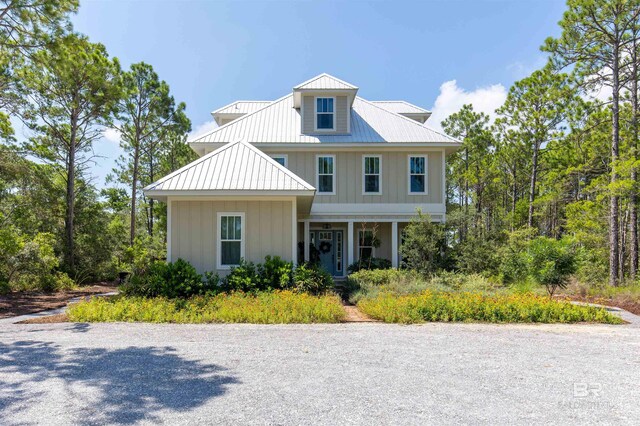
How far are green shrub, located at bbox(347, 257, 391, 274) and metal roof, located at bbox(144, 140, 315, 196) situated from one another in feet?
19.6

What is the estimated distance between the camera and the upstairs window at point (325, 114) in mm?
17125

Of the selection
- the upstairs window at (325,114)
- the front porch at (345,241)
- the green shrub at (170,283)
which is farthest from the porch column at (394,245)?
the green shrub at (170,283)

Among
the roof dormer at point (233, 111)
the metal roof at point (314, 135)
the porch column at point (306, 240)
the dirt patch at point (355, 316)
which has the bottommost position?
the dirt patch at point (355, 316)

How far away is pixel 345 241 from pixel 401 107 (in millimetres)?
9266

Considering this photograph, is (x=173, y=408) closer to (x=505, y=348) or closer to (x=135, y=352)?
(x=135, y=352)

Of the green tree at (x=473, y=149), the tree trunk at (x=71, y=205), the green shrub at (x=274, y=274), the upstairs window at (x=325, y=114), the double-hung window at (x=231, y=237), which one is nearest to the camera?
the green shrub at (x=274, y=274)

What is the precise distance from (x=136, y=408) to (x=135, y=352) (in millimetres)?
2226

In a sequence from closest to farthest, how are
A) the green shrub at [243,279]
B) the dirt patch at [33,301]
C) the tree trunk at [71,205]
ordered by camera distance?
the dirt patch at [33,301] < the green shrub at [243,279] < the tree trunk at [71,205]

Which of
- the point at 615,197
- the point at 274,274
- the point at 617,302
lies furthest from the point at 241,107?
the point at 617,302

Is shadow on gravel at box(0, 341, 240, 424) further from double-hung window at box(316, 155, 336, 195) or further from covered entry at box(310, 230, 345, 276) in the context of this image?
covered entry at box(310, 230, 345, 276)

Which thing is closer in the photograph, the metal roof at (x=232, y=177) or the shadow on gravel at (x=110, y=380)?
the shadow on gravel at (x=110, y=380)

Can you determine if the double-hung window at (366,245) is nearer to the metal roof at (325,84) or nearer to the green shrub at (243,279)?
the metal roof at (325,84)

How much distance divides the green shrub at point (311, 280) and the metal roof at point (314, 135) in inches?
274

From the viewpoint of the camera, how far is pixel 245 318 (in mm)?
8383
